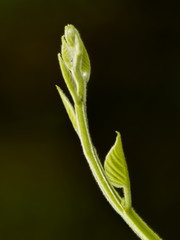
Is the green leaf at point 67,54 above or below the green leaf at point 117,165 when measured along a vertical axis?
above

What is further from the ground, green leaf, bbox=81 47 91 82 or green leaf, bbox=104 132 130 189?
green leaf, bbox=81 47 91 82

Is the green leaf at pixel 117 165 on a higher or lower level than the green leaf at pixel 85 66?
lower

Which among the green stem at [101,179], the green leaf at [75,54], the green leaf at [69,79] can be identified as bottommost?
the green stem at [101,179]

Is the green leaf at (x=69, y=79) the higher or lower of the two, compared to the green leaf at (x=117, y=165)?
higher

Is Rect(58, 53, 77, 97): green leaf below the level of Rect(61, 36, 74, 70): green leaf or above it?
below

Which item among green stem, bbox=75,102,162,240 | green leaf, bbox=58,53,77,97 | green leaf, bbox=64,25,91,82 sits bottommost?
green stem, bbox=75,102,162,240

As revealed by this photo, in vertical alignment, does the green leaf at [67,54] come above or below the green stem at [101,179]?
above

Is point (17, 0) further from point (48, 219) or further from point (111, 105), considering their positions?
point (48, 219)

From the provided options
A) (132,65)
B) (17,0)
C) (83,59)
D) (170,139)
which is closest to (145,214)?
(170,139)
